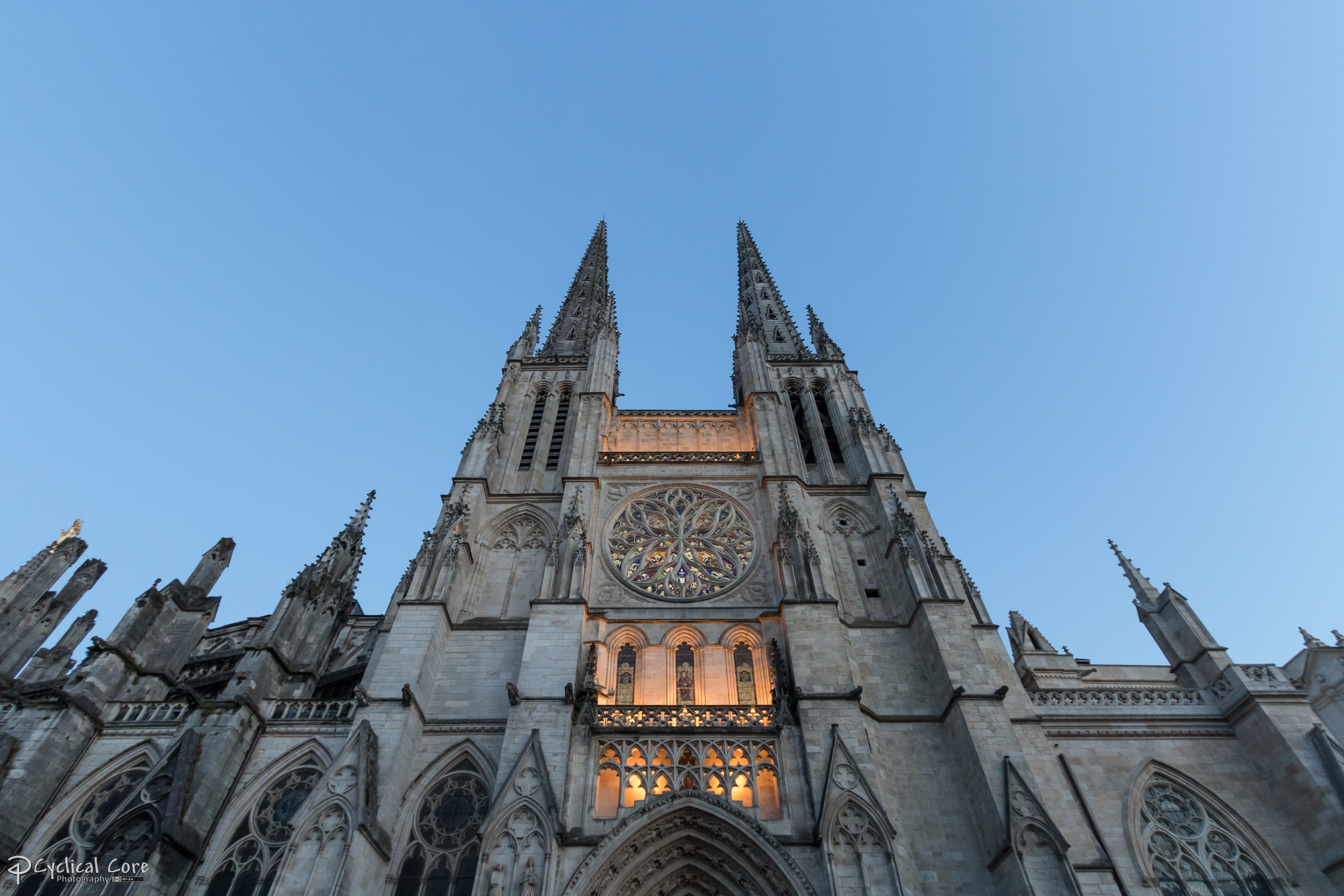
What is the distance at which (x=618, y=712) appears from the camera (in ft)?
45.2

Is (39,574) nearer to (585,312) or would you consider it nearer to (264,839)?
(264,839)

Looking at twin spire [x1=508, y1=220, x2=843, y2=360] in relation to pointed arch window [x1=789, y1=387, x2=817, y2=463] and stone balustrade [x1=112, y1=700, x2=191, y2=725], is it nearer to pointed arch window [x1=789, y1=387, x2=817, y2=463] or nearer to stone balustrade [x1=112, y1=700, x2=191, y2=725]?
pointed arch window [x1=789, y1=387, x2=817, y2=463]

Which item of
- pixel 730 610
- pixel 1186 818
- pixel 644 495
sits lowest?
pixel 1186 818

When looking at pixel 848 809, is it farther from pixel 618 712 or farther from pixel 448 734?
pixel 448 734

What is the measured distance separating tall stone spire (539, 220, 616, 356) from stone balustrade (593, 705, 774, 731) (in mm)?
14187

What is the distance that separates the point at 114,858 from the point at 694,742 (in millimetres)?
9487

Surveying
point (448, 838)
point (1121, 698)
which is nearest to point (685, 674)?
point (448, 838)

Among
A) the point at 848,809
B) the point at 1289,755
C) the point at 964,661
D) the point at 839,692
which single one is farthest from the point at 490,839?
the point at 1289,755

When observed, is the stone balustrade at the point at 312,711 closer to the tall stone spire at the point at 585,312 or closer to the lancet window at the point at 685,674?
the lancet window at the point at 685,674

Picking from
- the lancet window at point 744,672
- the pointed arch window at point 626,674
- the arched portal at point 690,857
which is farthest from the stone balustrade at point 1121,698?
the pointed arch window at point 626,674

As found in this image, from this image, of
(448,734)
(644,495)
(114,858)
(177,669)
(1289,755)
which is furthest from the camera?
(644,495)

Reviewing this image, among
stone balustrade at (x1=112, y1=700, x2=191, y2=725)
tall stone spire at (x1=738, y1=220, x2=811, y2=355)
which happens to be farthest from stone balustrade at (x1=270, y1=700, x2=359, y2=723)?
tall stone spire at (x1=738, y1=220, x2=811, y2=355)

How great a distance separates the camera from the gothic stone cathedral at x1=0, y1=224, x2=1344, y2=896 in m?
11.7

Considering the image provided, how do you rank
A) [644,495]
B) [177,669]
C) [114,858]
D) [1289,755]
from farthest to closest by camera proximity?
[644,495] → [177,669] → [1289,755] → [114,858]
